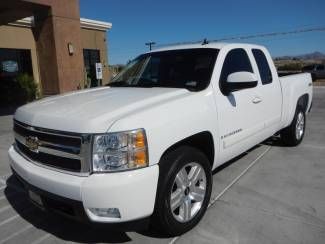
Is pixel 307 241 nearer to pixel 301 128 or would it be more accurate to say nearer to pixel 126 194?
pixel 126 194

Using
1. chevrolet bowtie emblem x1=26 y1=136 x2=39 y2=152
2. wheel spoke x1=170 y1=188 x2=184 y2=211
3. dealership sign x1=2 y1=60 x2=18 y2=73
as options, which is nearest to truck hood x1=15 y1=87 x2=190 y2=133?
chevrolet bowtie emblem x1=26 y1=136 x2=39 y2=152

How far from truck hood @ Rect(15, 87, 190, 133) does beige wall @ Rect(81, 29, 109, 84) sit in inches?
651

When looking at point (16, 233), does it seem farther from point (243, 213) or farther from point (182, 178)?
point (243, 213)

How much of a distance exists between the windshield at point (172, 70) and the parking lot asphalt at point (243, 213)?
1.42 m

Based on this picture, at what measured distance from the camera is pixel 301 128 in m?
6.20

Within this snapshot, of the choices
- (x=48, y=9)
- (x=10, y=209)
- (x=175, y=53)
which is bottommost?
(x=10, y=209)

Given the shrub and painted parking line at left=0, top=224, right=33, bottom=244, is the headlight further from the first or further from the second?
the shrub

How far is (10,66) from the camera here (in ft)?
51.0

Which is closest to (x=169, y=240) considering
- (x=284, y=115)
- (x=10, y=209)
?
(x=10, y=209)

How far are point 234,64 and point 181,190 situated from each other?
6.17 feet

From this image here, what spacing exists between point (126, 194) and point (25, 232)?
147 centimetres

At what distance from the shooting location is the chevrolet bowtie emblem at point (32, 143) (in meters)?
2.88

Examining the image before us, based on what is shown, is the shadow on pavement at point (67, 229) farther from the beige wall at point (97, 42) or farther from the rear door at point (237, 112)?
the beige wall at point (97, 42)

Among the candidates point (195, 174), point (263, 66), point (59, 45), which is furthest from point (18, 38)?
point (195, 174)
